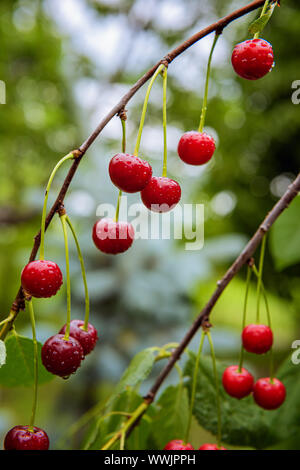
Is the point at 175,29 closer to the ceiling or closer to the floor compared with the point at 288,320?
closer to the ceiling

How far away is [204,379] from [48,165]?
355 centimetres

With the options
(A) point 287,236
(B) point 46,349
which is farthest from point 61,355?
(A) point 287,236

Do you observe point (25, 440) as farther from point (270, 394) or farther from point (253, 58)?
point (253, 58)

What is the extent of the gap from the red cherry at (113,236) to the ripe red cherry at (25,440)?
0.77 ft

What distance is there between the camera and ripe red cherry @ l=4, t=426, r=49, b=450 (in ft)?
1.63

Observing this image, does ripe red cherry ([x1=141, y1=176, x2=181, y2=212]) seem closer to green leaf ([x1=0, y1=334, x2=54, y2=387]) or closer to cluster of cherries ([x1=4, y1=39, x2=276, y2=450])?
cluster of cherries ([x1=4, y1=39, x2=276, y2=450])

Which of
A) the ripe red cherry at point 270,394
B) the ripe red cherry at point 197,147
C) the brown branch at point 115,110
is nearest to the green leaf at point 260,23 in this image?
the brown branch at point 115,110

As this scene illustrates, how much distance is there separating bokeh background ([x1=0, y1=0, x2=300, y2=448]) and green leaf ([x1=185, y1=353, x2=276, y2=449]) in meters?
0.27

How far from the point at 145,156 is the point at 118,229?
1.77m

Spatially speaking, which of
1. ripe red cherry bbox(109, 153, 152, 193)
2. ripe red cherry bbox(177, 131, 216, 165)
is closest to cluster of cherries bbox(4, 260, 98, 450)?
ripe red cherry bbox(109, 153, 152, 193)

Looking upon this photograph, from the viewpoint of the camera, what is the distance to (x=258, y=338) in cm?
70

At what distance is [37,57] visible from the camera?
3.87 meters

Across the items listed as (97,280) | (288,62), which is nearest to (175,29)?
(288,62)
